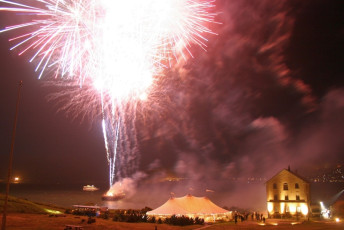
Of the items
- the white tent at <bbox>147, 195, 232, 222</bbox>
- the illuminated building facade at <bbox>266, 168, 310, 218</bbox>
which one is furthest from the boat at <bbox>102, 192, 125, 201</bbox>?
the white tent at <bbox>147, 195, 232, 222</bbox>

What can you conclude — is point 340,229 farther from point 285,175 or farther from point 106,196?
point 106,196

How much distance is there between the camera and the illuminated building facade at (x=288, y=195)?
4684 cm

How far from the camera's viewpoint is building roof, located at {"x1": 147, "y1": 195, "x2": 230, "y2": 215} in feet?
125

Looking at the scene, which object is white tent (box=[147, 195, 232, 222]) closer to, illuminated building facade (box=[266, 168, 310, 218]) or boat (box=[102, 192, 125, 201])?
illuminated building facade (box=[266, 168, 310, 218])

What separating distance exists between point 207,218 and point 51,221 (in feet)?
56.8

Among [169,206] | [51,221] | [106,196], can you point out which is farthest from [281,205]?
[106,196]

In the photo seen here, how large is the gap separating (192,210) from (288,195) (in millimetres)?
17762

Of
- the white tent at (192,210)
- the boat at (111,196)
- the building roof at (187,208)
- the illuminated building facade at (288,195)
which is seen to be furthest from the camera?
the boat at (111,196)

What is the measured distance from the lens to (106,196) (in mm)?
144000

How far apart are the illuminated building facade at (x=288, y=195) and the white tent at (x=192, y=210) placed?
1104cm

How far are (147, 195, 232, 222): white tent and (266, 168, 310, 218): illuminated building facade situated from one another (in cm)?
1104

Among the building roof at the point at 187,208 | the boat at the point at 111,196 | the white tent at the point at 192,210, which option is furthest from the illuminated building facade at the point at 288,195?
the boat at the point at 111,196

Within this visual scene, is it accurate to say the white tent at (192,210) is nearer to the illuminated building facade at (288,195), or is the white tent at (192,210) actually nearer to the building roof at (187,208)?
the building roof at (187,208)

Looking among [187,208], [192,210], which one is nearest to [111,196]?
[187,208]
